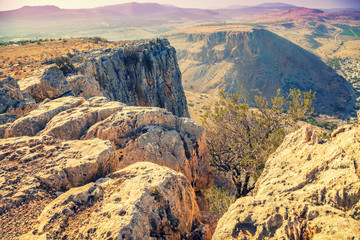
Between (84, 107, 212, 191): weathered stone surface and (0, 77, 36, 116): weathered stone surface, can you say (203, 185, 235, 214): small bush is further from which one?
(0, 77, 36, 116): weathered stone surface

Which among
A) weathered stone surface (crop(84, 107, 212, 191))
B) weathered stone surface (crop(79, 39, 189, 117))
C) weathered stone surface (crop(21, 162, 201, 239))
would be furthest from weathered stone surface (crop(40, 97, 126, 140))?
weathered stone surface (crop(79, 39, 189, 117))

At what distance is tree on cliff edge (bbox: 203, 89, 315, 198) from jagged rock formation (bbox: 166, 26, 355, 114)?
77496 millimetres

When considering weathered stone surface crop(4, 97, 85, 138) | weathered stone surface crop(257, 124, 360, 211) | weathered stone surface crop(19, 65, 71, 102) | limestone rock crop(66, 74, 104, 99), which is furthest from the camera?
limestone rock crop(66, 74, 104, 99)

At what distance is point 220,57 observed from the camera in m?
115

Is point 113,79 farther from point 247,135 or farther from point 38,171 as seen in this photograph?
point 38,171

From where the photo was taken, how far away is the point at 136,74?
97.9 feet

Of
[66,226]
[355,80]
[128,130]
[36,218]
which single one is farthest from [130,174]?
[355,80]

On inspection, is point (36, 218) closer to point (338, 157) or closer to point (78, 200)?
point (78, 200)

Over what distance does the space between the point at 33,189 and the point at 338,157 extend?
9.64 meters

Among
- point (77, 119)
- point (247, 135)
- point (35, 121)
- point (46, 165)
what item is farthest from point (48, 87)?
point (247, 135)

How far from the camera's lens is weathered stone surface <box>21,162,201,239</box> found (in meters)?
5.21

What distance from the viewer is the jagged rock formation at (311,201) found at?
4.84 meters

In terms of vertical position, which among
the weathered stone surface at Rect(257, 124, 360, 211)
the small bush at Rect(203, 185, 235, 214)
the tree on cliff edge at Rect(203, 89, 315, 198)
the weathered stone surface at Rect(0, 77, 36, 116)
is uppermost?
the weathered stone surface at Rect(0, 77, 36, 116)

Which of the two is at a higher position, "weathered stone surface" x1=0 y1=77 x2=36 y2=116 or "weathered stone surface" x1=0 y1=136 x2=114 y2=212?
"weathered stone surface" x1=0 y1=77 x2=36 y2=116
